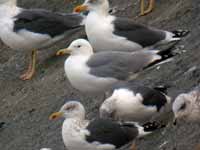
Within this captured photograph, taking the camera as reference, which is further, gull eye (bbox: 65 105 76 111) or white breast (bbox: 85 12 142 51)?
white breast (bbox: 85 12 142 51)

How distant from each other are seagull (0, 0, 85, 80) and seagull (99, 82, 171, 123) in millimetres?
4799

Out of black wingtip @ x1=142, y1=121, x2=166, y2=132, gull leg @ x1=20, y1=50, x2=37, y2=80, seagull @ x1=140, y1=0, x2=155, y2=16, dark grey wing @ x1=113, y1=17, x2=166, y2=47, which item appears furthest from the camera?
seagull @ x1=140, y1=0, x2=155, y2=16

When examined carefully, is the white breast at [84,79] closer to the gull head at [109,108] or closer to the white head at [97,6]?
the gull head at [109,108]

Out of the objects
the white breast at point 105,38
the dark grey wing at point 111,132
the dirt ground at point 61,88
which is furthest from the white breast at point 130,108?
the white breast at point 105,38

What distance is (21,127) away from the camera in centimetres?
1378

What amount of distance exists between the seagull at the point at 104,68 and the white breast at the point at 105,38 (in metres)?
0.89

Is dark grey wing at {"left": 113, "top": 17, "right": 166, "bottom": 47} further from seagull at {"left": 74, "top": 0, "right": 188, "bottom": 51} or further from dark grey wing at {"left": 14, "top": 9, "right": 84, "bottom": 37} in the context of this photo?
dark grey wing at {"left": 14, "top": 9, "right": 84, "bottom": 37}

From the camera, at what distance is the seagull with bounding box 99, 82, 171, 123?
10500 millimetres

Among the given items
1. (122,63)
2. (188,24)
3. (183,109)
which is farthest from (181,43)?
A: (183,109)

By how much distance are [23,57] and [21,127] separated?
11.8ft

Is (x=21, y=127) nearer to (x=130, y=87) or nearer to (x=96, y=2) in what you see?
(x=96, y=2)

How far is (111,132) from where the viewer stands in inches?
399

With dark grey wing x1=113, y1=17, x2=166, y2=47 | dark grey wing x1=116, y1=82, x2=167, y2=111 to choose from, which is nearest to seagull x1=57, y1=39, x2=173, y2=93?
dark grey wing x1=116, y1=82, x2=167, y2=111

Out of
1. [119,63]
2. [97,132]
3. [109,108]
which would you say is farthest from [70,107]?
[119,63]
